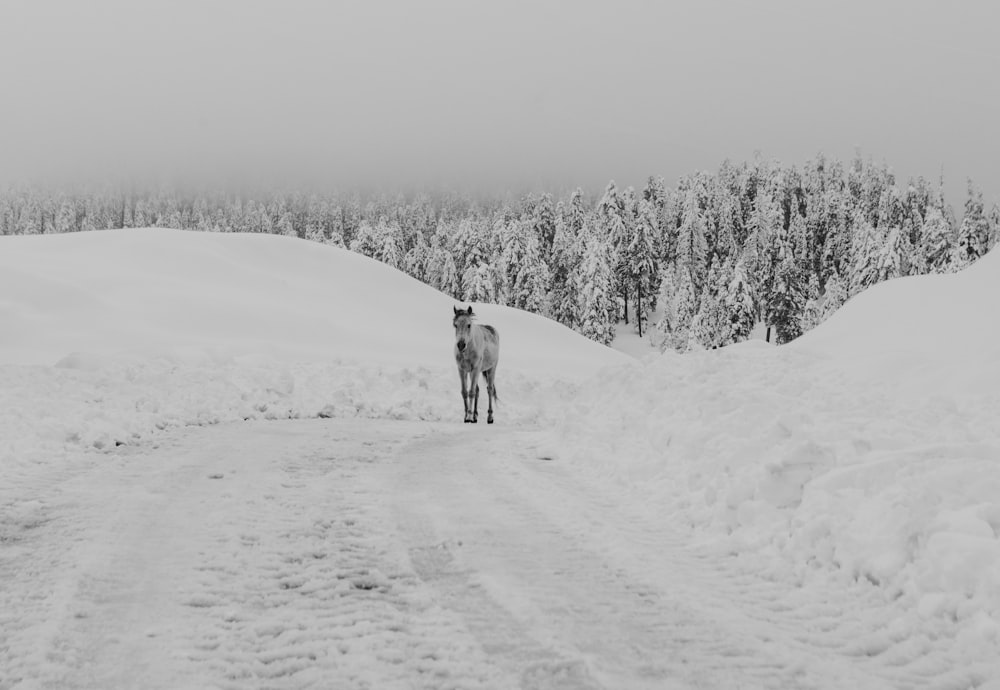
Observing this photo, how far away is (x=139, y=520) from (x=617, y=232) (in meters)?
87.9

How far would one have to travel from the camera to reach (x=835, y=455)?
665 centimetres

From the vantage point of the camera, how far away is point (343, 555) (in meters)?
5.68

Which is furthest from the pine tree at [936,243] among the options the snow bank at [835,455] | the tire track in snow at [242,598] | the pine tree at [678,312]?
the tire track in snow at [242,598]

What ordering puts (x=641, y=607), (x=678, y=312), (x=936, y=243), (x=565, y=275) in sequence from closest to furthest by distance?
(x=641, y=607) → (x=678, y=312) → (x=936, y=243) → (x=565, y=275)

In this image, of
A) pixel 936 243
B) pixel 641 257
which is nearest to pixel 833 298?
pixel 936 243

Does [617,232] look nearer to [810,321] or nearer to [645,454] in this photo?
[810,321]

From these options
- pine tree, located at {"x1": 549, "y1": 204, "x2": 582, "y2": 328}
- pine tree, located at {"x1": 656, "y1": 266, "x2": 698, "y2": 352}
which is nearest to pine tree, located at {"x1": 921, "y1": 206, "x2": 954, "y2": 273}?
pine tree, located at {"x1": 656, "y1": 266, "x2": 698, "y2": 352}

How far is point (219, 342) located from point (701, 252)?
84.2 meters

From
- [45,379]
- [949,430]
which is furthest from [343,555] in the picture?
[45,379]

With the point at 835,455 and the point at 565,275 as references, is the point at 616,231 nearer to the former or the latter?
the point at 565,275

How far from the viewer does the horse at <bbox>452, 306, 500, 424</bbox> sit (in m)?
17.0

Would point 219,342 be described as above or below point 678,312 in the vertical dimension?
below

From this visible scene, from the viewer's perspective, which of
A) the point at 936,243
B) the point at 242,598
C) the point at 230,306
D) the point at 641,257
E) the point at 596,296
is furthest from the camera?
the point at 936,243

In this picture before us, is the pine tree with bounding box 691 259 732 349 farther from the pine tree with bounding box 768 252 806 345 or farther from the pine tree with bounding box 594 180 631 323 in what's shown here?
the pine tree with bounding box 594 180 631 323
